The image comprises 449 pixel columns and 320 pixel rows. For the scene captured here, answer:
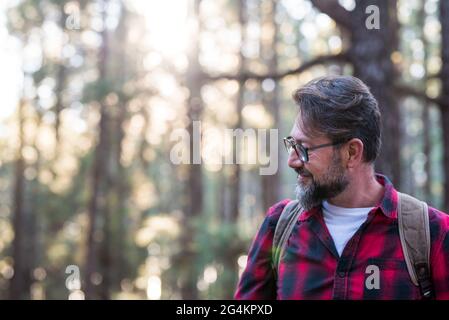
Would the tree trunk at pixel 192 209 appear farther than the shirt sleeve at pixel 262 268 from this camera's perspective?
Yes

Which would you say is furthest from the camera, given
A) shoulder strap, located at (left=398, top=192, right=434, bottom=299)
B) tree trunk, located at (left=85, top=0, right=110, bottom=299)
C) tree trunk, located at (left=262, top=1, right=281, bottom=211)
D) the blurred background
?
tree trunk, located at (left=262, top=1, right=281, bottom=211)

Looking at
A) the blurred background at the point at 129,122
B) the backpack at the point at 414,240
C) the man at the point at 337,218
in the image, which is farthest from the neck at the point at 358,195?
the blurred background at the point at 129,122

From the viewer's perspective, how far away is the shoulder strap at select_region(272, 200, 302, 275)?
290 centimetres

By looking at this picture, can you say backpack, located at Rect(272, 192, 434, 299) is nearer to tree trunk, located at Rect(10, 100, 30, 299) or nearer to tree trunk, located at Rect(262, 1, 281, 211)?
tree trunk, located at Rect(262, 1, 281, 211)

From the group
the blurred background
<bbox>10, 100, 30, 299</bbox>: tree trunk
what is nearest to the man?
the blurred background

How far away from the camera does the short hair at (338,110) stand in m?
2.82

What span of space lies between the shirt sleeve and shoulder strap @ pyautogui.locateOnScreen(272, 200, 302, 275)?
0.03 m

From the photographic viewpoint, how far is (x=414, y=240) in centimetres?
263

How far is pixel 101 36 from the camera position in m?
19.2

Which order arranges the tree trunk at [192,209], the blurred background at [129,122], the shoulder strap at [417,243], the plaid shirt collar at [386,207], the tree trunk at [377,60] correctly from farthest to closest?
the blurred background at [129,122], the tree trunk at [192,209], the tree trunk at [377,60], the plaid shirt collar at [386,207], the shoulder strap at [417,243]

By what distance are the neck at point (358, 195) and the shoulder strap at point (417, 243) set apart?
20 cm

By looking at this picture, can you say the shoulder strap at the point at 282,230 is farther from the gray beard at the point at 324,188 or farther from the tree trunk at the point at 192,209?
the tree trunk at the point at 192,209

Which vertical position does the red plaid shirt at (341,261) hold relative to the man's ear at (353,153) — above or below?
below

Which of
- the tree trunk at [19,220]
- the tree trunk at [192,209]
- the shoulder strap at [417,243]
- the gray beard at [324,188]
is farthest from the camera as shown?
the tree trunk at [19,220]
